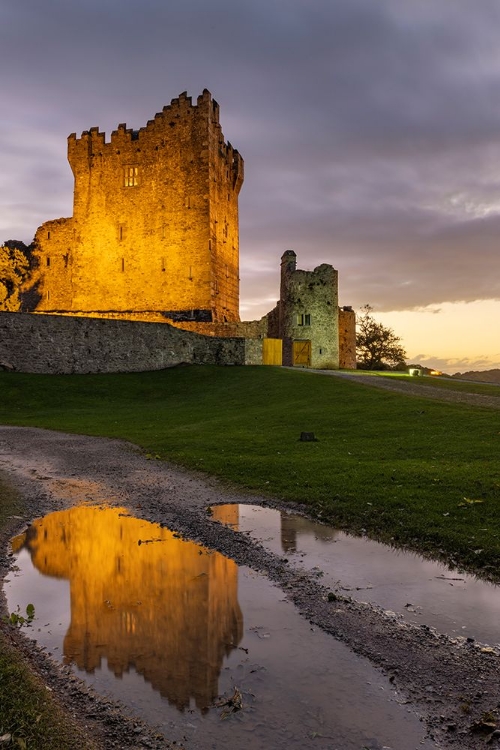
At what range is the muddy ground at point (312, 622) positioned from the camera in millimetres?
4355

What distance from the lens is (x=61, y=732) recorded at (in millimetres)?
3990

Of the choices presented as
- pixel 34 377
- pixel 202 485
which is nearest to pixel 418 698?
pixel 202 485

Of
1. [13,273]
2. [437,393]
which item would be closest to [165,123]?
[13,273]

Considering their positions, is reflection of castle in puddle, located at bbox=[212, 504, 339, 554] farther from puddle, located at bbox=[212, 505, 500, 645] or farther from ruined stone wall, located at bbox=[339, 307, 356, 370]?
ruined stone wall, located at bbox=[339, 307, 356, 370]

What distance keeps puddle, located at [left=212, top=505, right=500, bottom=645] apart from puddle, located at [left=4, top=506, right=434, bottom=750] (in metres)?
1.10

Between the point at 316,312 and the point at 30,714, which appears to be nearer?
the point at 30,714

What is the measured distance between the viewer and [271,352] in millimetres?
45125

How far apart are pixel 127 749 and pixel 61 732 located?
50cm

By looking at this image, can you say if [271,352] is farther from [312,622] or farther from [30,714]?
[30,714]

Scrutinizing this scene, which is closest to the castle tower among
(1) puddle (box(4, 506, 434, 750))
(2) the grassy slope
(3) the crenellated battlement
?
(3) the crenellated battlement

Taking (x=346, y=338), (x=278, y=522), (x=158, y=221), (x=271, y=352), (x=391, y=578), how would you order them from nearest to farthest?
(x=391, y=578) → (x=278, y=522) → (x=271, y=352) → (x=158, y=221) → (x=346, y=338)

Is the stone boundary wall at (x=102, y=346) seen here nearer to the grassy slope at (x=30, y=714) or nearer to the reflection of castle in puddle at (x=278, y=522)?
the reflection of castle in puddle at (x=278, y=522)

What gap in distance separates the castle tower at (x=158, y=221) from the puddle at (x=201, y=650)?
41.6m

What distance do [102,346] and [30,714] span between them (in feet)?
112
